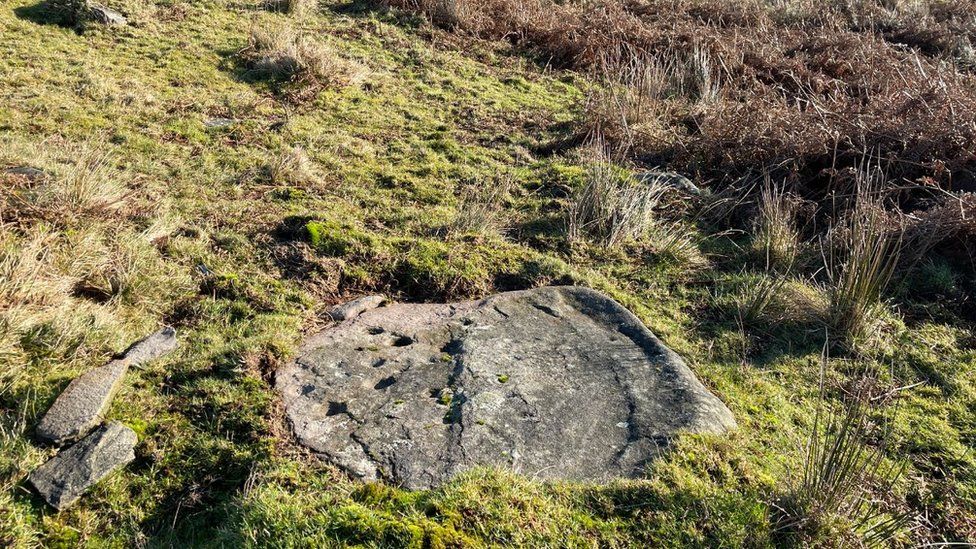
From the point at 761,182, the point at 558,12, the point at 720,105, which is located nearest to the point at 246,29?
the point at 558,12

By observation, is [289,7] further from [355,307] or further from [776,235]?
[776,235]

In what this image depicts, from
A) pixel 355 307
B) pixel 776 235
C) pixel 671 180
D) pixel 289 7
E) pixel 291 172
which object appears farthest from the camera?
pixel 289 7

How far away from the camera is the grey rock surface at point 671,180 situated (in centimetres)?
703

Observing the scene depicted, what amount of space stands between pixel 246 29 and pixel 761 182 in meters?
6.85

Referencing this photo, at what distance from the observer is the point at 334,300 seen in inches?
194

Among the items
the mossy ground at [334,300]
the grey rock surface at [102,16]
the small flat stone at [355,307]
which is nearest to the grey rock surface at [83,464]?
the mossy ground at [334,300]

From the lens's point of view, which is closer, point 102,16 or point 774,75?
point 102,16

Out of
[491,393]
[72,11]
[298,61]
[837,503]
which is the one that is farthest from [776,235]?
[72,11]

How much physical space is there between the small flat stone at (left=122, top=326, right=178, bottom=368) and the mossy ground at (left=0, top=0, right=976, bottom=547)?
2.9 inches

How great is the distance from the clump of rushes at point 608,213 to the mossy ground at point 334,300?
0.21 m

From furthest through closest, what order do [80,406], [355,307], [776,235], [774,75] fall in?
[774,75]
[776,235]
[355,307]
[80,406]

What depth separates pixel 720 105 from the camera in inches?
320

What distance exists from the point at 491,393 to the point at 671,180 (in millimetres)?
4025

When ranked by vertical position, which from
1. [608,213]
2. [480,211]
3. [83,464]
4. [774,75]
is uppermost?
[774,75]
